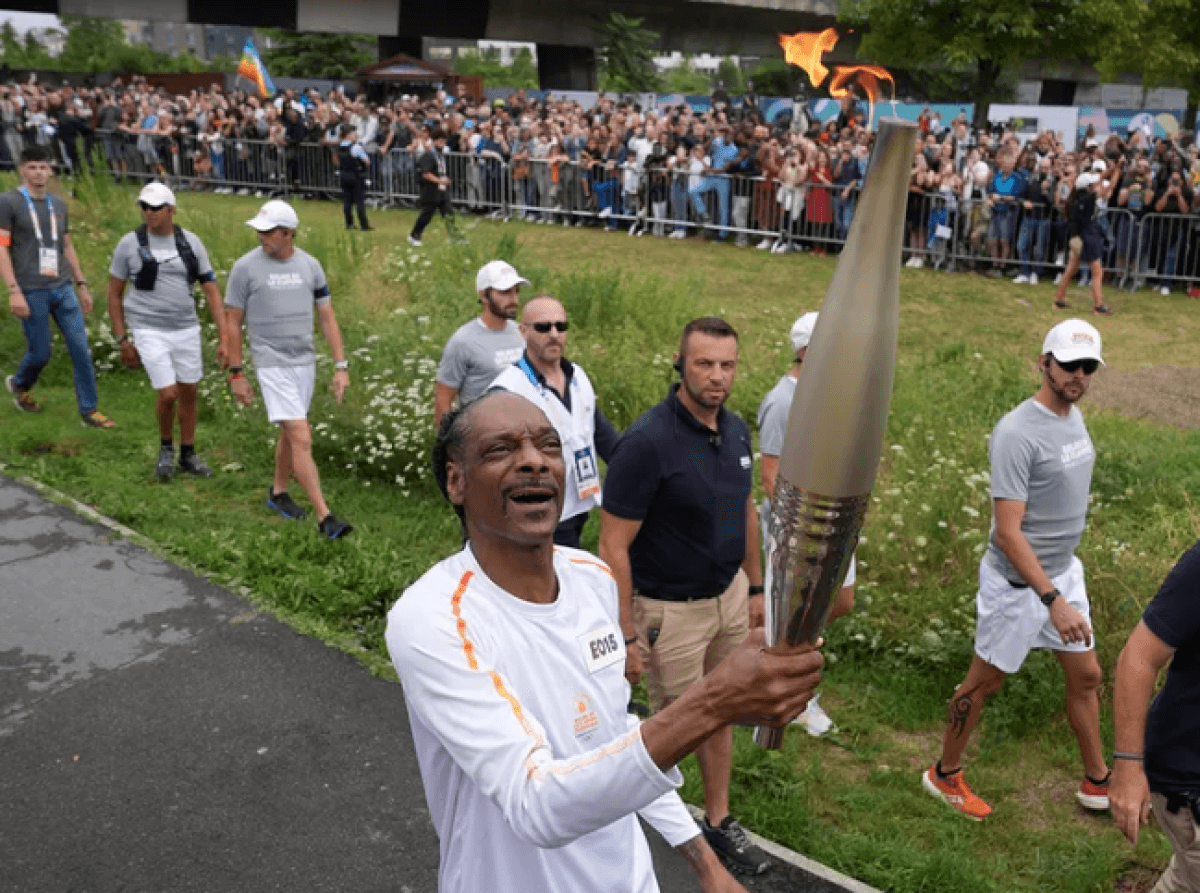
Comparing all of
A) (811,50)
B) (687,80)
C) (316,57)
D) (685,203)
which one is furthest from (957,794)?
(687,80)

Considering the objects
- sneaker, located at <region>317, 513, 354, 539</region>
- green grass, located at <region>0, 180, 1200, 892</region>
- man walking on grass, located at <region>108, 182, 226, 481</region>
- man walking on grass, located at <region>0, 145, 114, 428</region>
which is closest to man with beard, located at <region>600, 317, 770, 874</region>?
green grass, located at <region>0, 180, 1200, 892</region>

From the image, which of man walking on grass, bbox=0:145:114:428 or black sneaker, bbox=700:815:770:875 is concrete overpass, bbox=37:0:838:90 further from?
black sneaker, bbox=700:815:770:875

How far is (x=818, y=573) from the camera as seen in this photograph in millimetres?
1867

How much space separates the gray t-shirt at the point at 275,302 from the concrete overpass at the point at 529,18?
40496 millimetres

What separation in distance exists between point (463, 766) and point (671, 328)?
956 cm

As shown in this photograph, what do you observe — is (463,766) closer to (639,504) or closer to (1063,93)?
(639,504)

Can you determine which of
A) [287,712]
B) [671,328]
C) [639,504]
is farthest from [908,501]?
[671,328]

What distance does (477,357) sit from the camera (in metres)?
6.78

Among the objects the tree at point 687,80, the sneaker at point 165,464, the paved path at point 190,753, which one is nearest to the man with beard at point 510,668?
the paved path at point 190,753

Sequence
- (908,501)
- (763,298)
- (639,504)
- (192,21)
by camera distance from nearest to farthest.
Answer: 1. (639,504)
2. (908,501)
3. (763,298)
4. (192,21)

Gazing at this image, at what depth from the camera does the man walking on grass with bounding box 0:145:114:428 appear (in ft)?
31.4

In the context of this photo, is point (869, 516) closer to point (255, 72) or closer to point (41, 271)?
point (41, 271)

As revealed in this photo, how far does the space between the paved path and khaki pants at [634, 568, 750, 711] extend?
2.39 ft

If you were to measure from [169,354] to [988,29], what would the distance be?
81.0ft
